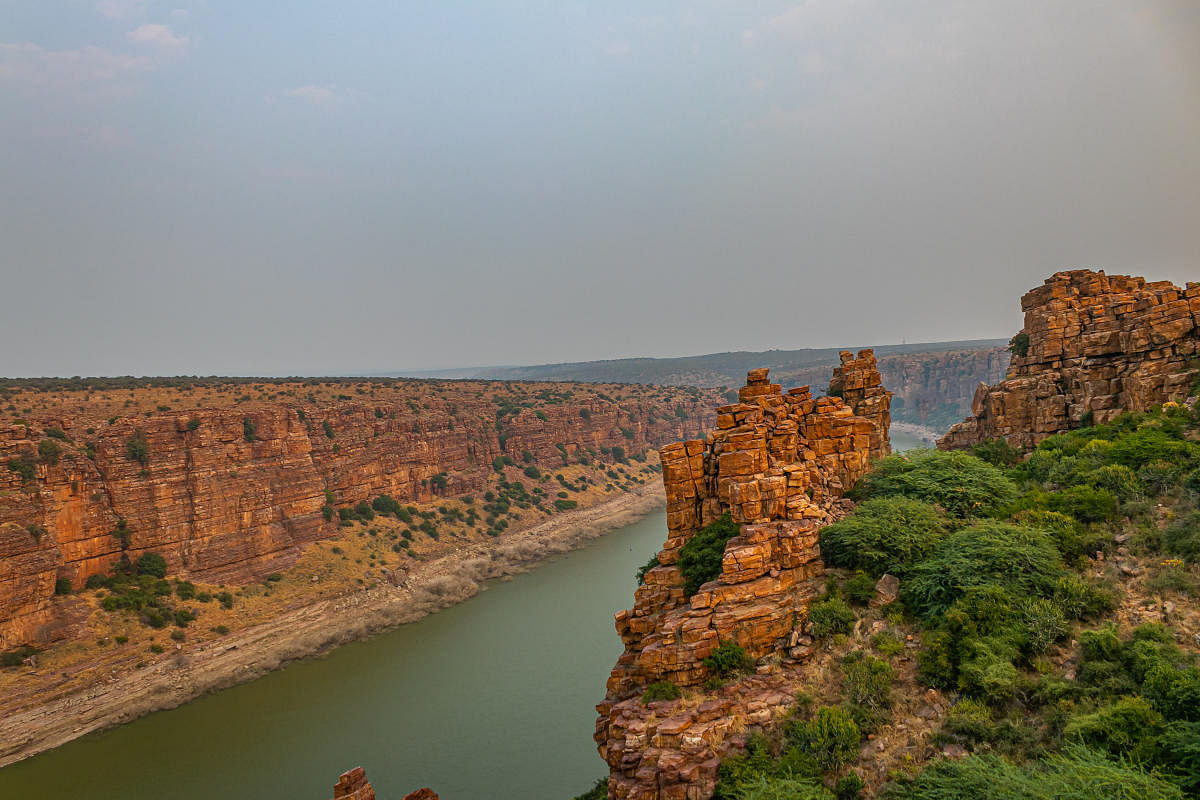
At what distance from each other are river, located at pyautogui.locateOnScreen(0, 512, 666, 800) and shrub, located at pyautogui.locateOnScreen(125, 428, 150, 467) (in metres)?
15.8

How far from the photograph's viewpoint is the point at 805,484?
50.3 ft

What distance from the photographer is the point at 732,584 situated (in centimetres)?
1276

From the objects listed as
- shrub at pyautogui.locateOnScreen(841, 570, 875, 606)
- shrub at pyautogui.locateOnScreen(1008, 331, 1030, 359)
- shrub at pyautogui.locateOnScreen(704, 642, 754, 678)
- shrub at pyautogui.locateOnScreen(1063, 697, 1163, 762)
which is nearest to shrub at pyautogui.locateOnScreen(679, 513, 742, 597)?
shrub at pyautogui.locateOnScreen(704, 642, 754, 678)

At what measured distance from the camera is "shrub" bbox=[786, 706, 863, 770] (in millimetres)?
9695

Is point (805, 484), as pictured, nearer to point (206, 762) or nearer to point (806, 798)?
point (806, 798)

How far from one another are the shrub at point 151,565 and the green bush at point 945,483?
38186 mm

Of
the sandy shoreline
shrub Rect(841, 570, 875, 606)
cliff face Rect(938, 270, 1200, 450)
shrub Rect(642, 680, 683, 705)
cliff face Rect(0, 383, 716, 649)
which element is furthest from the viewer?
cliff face Rect(0, 383, 716, 649)

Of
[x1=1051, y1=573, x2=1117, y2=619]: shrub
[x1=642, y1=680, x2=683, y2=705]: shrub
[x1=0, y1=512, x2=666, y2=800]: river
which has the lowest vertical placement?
[x1=0, y1=512, x2=666, y2=800]: river

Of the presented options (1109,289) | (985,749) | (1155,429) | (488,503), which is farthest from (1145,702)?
(488,503)

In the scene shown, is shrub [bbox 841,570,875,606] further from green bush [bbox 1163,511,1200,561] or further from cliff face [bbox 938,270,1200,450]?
A: cliff face [bbox 938,270,1200,450]

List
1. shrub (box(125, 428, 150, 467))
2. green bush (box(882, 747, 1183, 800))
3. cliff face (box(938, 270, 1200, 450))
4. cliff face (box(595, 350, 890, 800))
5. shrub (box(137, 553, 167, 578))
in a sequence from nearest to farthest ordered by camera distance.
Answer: green bush (box(882, 747, 1183, 800)) → cliff face (box(595, 350, 890, 800)) → cliff face (box(938, 270, 1200, 450)) → shrub (box(137, 553, 167, 578)) → shrub (box(125, 428, 150, 467))

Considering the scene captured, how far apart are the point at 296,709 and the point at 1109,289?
38975 millimetres

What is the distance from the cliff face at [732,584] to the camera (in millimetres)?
10852

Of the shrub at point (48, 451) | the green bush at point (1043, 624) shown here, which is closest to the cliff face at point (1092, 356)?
the green bush at point (1043, 624)
